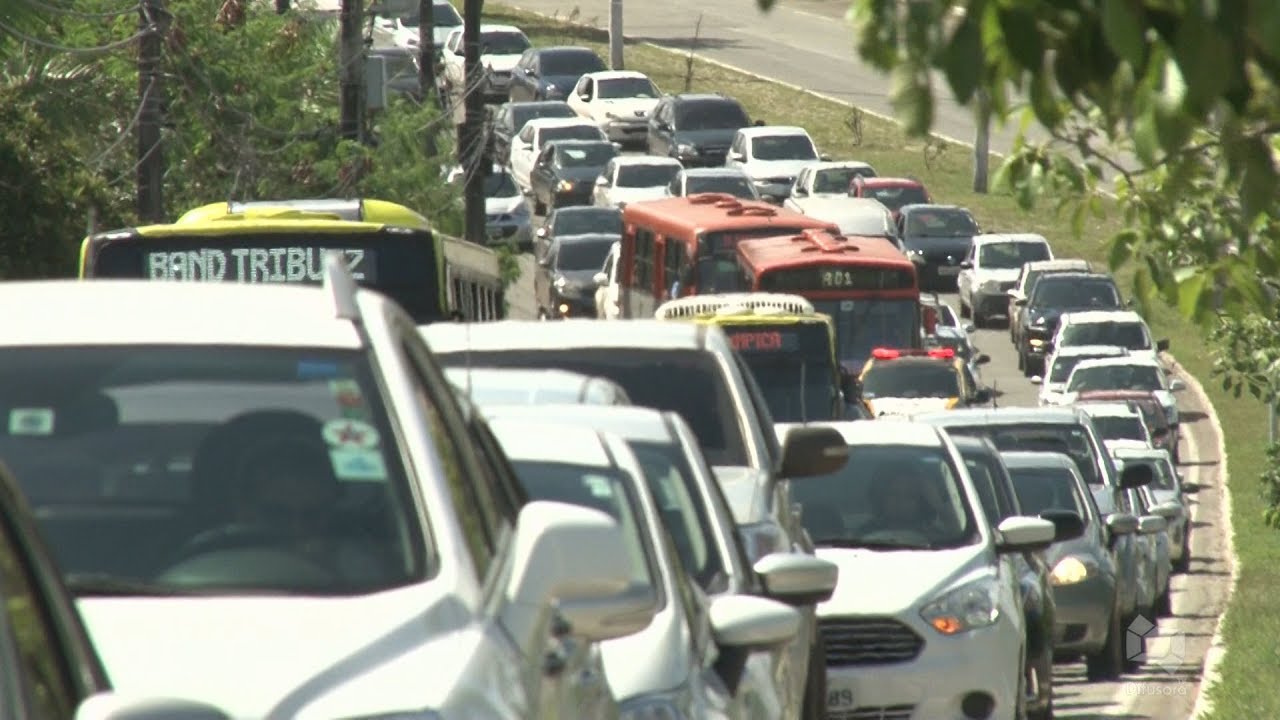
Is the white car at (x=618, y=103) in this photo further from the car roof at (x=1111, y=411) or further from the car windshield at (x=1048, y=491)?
the car windshield at (x=1048, y=491)

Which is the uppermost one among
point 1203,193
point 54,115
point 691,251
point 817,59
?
point 1203,193

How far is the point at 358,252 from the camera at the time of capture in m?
16.1

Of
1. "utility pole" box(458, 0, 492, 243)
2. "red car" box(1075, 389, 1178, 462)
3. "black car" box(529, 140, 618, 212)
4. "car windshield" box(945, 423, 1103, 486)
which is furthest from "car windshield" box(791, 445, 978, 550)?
"black car" box(529, 140, 618, 212)

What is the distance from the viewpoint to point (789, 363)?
1032 inches

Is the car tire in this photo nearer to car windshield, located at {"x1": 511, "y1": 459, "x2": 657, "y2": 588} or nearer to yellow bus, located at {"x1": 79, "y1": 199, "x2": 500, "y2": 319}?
yellow bus, located at {"x1": 79, "y1": 199, "x2": 500, "y2": 319}

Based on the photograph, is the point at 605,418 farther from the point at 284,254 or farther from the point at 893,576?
the point at 284,254

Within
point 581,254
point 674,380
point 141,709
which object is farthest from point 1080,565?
point 581,254

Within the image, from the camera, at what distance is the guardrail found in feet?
56.3

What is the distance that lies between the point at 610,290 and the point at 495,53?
31.1 metres

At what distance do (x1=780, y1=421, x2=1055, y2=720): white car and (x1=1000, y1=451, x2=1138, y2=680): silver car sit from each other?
16.7ft

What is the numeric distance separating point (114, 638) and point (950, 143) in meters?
68.7

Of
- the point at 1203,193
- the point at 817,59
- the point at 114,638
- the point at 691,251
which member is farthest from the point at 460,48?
the point at 114,638

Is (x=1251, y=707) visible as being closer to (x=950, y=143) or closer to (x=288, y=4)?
(x=288, y=4)

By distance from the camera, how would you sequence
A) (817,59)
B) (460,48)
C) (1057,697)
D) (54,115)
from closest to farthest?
1. (1057,697)
2. (54,115)
3. (460,48)
4. (817,59)
